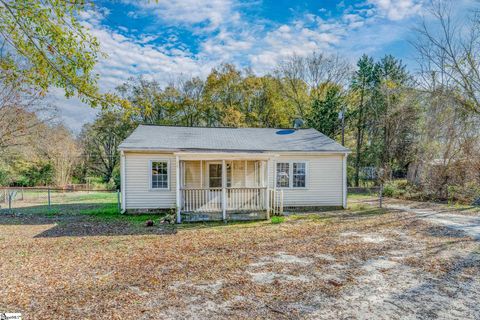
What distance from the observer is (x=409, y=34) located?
1609cm

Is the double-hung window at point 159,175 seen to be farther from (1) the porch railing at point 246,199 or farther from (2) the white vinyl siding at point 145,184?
(1) the porch railing at point 246,199

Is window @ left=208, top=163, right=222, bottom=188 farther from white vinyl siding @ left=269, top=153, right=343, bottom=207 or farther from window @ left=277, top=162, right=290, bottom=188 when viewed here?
window @ left=277, top=162, right=290, bottom=188

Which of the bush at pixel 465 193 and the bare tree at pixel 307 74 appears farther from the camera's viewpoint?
the bare tree at pixel 307 74

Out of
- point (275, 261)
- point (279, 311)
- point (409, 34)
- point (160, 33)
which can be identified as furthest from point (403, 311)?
point (409, 34)

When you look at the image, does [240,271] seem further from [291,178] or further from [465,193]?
[465,193]

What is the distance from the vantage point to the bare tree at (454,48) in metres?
13.6

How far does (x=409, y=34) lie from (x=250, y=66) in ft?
55.3

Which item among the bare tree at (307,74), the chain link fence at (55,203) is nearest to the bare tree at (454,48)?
the bare tree at (307,74)

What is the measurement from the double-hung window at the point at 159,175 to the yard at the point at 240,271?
2836 mm

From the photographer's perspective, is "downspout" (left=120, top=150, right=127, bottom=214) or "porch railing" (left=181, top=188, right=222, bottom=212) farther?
"downspout" (left=120, top=150, right=127, bottom=214)

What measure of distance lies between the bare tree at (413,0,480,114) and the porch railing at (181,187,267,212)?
1132 centimetres

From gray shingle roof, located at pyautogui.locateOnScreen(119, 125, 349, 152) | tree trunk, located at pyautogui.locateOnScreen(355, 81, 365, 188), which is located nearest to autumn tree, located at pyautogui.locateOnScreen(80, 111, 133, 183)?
gray shingle roof, located at pyautogui.locateOnScreen(119, 125, 349, 152)

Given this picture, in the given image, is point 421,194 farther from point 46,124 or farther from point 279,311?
point 46,124

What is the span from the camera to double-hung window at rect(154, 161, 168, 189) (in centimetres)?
1244
